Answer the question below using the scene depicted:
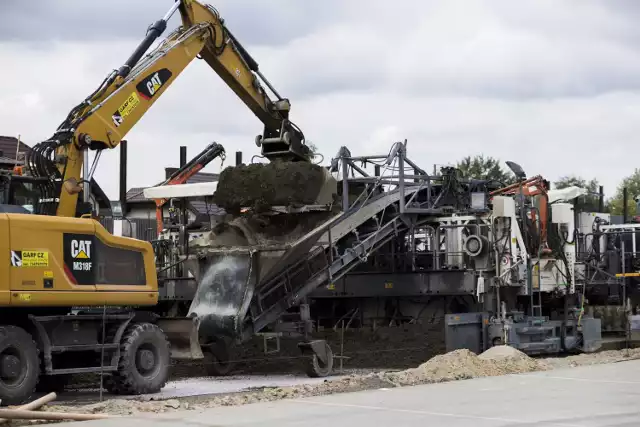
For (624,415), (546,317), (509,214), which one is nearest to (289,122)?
(509,214)

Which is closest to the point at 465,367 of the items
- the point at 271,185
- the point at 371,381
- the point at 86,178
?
the point at 371,381

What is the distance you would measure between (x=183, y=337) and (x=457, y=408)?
598 centimetres

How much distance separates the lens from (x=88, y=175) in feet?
56.1

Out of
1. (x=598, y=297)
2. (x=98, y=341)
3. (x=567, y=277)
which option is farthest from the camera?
(x=598, y=297)

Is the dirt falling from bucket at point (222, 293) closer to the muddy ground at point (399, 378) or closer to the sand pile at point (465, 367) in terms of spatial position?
the muddy ground at point (399, 378)

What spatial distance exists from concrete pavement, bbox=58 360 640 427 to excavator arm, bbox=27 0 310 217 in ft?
16.6

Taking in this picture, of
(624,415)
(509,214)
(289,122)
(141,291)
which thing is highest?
(289,122)

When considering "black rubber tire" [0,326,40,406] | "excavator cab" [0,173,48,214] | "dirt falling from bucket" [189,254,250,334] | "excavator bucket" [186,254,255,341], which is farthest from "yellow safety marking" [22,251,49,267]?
"dirt falling from bucket" [189,254,250,334]

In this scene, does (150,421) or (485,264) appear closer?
(150,421)

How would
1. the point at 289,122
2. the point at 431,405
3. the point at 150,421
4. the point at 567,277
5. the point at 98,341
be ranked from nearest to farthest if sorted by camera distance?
1. the point at 150,421
2. the point at 431,405
3. the point at 98,341
4. the point at 289,122
5. the point at 567,277

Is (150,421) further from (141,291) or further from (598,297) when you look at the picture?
(598,297)

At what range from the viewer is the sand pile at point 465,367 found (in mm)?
17219

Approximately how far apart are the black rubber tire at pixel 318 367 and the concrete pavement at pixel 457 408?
3.53 m

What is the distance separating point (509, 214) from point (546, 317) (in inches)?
101
